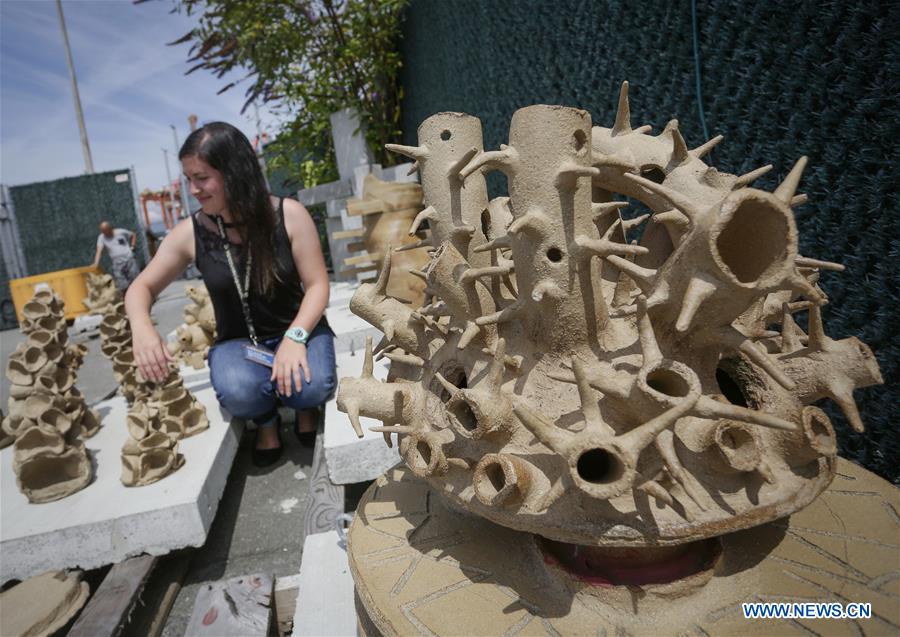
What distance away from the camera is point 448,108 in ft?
14.8

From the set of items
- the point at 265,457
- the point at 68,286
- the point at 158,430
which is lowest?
the point at 265,457

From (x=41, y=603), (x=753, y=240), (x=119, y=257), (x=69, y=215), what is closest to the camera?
(x=753, y=240)

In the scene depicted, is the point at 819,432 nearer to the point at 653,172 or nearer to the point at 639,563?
the point at 639,563

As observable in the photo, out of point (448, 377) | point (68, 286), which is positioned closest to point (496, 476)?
point (448, 377)

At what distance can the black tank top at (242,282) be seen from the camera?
242 centimetres

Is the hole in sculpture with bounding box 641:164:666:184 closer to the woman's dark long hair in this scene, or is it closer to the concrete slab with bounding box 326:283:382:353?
the woman's dark long hair

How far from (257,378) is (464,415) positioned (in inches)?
73.4

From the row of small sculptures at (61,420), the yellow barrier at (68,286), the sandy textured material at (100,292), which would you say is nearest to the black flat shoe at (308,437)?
the row of small sculptures at (61,420)

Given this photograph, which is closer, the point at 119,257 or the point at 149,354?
the point at 149,354

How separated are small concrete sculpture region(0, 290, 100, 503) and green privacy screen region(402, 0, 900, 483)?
2.72 meters

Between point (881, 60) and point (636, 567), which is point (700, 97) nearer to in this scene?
point (881, 60)

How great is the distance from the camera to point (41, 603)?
5.48ft

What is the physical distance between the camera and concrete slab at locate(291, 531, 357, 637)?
1.33m

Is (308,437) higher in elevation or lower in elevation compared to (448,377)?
lower
